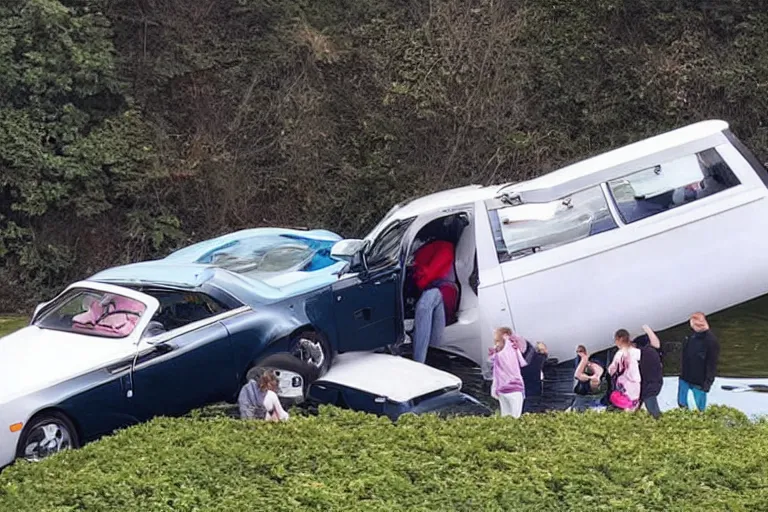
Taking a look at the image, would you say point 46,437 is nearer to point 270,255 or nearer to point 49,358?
point 49,358

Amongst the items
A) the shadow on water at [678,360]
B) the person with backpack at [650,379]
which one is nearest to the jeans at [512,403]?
the shadow on water at [678,360]

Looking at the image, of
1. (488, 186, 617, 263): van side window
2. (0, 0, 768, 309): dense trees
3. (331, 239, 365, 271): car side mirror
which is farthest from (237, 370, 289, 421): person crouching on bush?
(0, 0, 768, 309): dense trees

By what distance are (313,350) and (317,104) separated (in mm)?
8973

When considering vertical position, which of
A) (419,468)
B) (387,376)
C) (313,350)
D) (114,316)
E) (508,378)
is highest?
(114,316)

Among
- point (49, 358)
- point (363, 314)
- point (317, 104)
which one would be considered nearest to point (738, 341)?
point (363, 314)

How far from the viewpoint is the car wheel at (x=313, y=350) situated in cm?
964

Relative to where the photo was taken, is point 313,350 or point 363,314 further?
point 363,314

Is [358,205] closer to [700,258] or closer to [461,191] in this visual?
[461,191]

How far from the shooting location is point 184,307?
9383 mm

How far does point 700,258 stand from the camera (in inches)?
396

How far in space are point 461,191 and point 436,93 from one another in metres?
6.01

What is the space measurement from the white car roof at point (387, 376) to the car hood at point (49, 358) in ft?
6.58

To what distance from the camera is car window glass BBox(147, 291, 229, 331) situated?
9266 millimetres

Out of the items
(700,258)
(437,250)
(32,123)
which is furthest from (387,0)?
(700,258)
